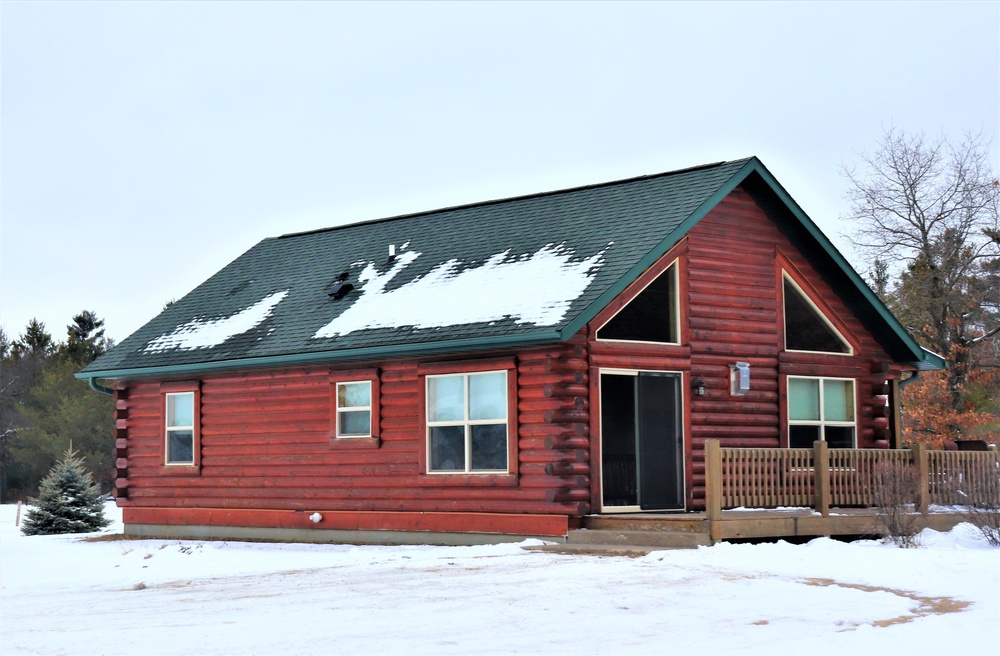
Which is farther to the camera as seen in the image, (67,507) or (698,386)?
(67,507)

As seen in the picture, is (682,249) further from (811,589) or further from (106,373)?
(106,373)

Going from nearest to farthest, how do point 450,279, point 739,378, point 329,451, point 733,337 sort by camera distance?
point 739,378 < point 733,337 < point 450,279 < point 329,451

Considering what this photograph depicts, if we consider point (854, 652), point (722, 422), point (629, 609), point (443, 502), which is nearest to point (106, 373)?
point (443, 502)

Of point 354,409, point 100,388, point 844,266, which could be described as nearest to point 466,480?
point 354,409

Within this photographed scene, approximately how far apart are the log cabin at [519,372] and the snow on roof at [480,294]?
0.17 feet

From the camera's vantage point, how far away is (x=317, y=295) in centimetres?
2384

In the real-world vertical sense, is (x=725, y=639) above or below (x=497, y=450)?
below

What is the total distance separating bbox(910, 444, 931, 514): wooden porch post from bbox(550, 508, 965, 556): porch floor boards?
35 cm

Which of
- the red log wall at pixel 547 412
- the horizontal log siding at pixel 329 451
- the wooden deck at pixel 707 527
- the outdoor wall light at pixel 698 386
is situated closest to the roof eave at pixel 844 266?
the red log wall at pixel 547 412

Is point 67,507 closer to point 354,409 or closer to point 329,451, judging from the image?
point 329,451

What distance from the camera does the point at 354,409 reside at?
21344 millimetres

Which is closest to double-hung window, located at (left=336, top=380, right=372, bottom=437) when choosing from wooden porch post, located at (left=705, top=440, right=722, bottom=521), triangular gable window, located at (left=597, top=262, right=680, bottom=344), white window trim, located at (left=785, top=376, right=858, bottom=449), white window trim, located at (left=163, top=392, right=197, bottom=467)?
white window trim, located at (left=163, top=392, right=197, bottom=467)

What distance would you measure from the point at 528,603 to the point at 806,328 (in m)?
10.9

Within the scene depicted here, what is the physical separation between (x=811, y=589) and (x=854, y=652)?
3152mm
